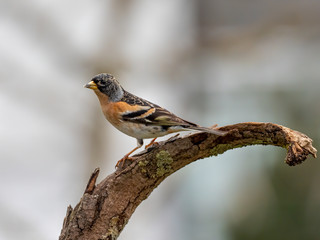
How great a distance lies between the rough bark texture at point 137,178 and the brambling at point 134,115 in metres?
0.32

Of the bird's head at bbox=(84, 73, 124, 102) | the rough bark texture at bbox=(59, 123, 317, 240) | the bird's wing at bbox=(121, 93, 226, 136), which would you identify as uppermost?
the bird's head at bbox=(84, 73, 124, 102)

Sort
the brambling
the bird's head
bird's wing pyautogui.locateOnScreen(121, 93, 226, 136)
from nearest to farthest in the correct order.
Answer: bird's wing pyautogui.locateOnScreen(121, 93, 226, 136)
the brambling
the bird's head

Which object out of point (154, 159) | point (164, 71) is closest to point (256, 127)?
point (154, 159)

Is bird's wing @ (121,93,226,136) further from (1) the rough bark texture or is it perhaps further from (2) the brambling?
(1) the rough bark texture

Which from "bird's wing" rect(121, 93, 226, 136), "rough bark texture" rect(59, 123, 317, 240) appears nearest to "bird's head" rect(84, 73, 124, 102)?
"bird's wing" rect(121, 93, 226, 136)

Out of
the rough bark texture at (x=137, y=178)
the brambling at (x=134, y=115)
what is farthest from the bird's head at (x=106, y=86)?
the rough bark texture at (x=137, y=178)

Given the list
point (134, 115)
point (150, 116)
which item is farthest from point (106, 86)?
point (150, 116)

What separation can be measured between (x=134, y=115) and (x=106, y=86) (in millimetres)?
851

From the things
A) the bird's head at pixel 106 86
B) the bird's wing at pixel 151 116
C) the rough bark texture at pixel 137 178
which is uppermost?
the bird's head at pixel 106 86

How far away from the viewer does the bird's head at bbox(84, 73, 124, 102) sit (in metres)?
6.50

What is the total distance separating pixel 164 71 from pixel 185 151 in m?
10.4

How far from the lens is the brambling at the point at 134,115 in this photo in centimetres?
562

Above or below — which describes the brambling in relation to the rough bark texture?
above

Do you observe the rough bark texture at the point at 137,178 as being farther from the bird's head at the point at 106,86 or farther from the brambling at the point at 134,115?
the bird's head at the point at 106,86
